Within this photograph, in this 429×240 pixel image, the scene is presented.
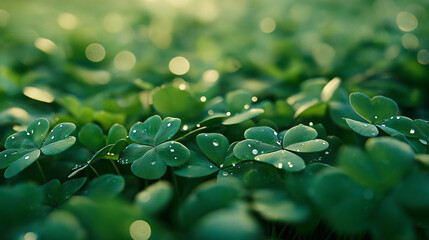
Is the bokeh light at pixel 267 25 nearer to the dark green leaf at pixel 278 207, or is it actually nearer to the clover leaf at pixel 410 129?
the clover leaf at pixel 410 129

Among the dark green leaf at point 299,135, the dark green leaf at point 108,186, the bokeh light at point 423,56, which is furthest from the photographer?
the bokeh light at point 423,56

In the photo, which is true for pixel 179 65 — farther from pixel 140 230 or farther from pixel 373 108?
pixel 140 230

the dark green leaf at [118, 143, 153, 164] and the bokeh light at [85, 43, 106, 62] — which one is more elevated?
the bokeh light at [85, 43, 106, 62]

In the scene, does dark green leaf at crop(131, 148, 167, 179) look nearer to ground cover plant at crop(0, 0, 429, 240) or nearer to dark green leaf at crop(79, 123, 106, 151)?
ground cover plant at crop(0, 0, 429, 240)

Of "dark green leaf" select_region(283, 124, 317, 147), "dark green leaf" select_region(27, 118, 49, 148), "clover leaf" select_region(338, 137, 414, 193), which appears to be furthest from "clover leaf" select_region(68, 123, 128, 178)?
"clover leaf" select_region(338, 137, 414, 193)

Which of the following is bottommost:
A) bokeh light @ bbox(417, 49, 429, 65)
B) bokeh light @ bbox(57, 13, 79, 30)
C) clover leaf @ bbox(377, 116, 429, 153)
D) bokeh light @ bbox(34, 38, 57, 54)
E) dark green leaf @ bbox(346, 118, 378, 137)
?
bokeh light @ bbox(417, 49, 429, 65)

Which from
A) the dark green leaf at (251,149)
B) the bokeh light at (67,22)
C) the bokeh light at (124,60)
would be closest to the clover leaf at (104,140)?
the dark green leaf at (251,149)

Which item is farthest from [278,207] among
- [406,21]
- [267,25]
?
[406,21]
